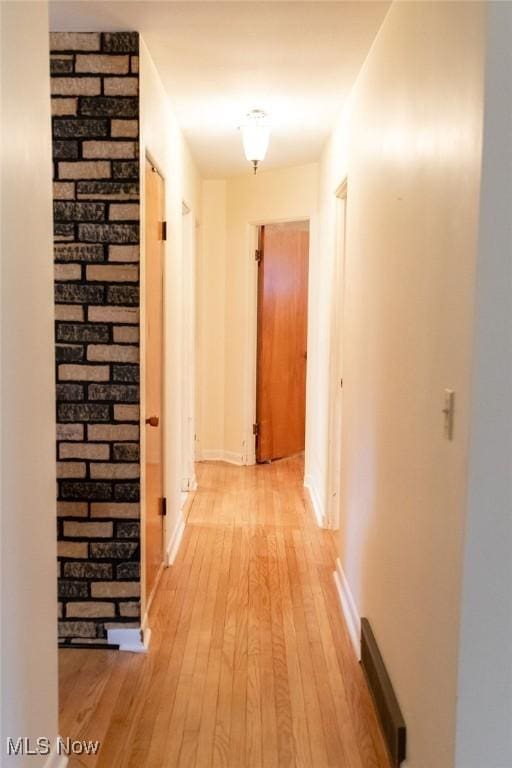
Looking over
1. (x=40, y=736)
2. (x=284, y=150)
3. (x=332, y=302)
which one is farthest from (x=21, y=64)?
(x=284, y=150)

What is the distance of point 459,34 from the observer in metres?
1.43

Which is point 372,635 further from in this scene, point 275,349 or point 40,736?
point 275,349

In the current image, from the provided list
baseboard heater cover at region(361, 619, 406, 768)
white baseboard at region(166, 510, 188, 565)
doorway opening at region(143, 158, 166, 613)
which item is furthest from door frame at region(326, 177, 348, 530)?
baseboard heater cover at region(361, 619, 406, 768)

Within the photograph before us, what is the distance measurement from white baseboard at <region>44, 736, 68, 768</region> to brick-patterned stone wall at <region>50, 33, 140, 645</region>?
76 cm

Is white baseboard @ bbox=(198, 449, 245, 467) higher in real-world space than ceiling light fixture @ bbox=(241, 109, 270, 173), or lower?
lower

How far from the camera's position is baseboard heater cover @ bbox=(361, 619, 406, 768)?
188cm

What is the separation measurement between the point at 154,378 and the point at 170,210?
974mm

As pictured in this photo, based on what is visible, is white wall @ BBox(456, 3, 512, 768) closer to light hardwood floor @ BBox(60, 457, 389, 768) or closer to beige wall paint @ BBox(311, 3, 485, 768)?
beige wall paint @ BBox(311, 3, 485, 768)

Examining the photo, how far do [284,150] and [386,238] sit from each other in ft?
8.23

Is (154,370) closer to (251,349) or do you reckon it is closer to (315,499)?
(315,499)

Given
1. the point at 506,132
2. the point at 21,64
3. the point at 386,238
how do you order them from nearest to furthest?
the point at 506,132 → the point at 21,64 → the point at 386,238

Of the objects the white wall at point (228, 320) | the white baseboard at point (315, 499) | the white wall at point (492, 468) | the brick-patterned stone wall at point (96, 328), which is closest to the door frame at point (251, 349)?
the white wall at point (228, 320)

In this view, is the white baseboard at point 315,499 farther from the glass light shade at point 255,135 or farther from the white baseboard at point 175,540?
the glass light shade at point 255,135

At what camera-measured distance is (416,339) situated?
1802mm
